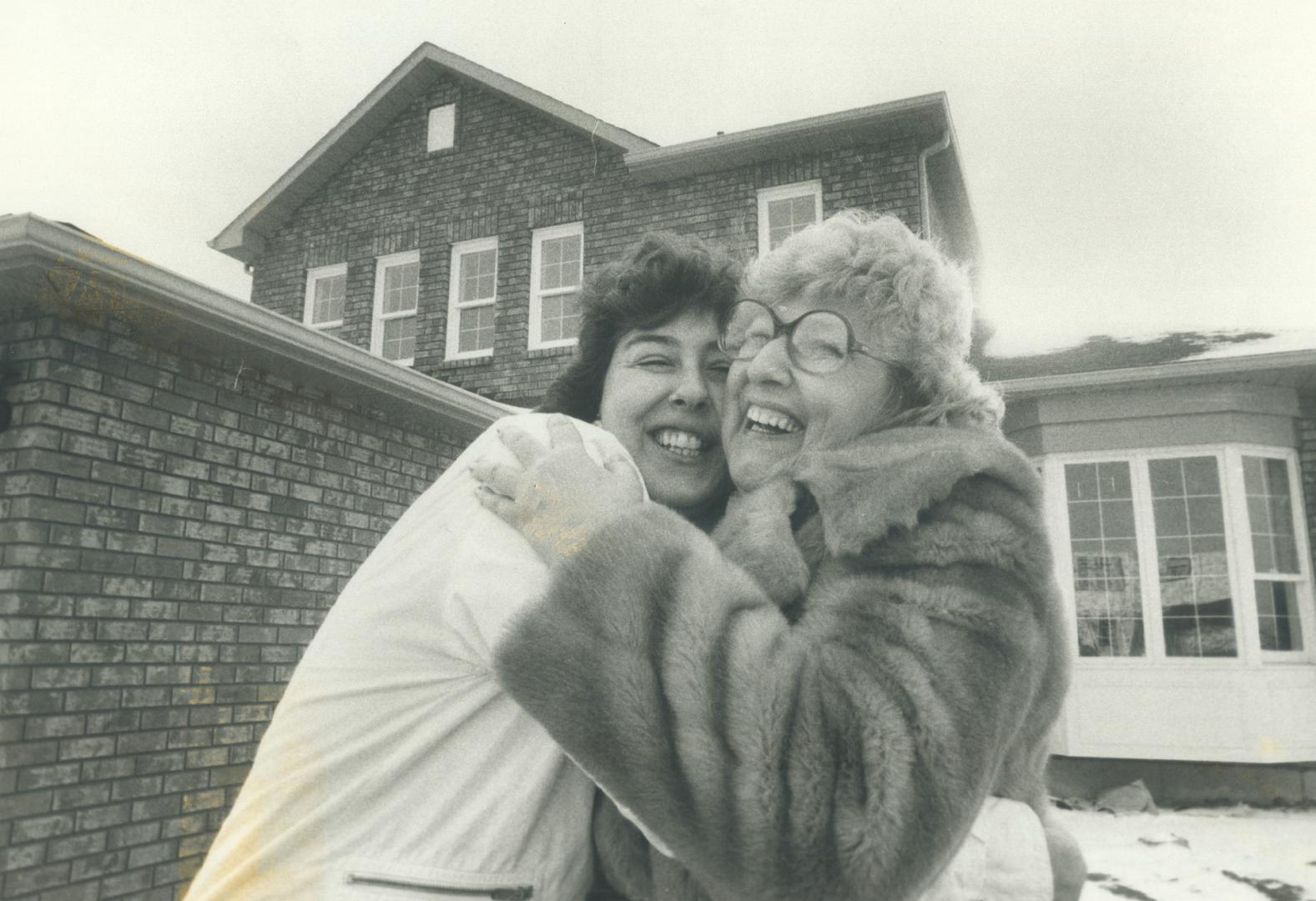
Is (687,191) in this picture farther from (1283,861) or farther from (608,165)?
(1283,861)

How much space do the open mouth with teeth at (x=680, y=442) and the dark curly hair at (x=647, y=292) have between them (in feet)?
1.07

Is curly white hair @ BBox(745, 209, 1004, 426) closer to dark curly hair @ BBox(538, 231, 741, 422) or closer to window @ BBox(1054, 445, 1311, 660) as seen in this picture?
dark curly hair @ BBox(538, 231, 741, 422)

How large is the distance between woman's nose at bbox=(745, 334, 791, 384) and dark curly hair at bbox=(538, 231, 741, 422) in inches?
16.2

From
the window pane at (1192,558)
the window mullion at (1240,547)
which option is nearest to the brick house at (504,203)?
the window pane at (1192,558)

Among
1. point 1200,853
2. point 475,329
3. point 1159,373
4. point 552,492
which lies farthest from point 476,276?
point 552,492

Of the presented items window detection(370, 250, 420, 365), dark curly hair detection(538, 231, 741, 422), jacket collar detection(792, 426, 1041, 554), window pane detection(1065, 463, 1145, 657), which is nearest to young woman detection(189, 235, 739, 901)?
jacket collar detection(792, 426, 1041, 554)

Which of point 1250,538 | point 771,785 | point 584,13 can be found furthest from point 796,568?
point 1250,538

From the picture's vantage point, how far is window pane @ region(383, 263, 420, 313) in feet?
38.6

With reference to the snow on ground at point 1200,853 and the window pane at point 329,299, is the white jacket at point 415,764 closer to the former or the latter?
the snow on ground at point 1200,853

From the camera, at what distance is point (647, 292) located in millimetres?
2521

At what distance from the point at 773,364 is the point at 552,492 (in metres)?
0.72

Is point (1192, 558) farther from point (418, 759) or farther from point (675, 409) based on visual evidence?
point (418, 759)

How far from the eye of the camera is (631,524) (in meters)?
1.41

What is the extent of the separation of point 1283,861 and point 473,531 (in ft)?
24.4
